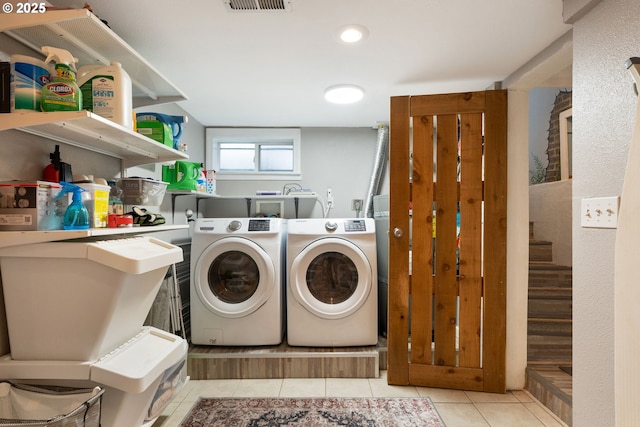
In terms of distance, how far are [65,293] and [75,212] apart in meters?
0.30

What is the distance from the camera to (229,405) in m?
1.95

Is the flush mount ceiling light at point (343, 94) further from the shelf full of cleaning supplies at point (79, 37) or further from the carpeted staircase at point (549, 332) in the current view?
the carpeted staircase at point (549, 332)

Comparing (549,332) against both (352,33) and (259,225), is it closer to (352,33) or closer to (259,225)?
(259,225)

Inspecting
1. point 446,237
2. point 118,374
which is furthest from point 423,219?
point 118,374

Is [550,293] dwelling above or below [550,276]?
below

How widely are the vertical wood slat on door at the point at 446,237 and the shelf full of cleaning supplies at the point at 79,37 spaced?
1698 mm

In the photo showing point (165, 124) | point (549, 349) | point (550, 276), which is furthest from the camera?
point (550, 276)

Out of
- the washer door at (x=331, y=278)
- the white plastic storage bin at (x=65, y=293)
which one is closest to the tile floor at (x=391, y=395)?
the washer door at (x=331, y=278)

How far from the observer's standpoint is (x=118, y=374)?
1.17 meters

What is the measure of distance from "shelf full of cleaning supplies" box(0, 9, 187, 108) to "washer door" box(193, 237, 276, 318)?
1.18 meters

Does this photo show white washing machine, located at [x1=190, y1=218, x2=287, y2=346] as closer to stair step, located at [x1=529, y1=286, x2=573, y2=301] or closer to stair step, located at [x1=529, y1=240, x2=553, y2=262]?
stair step, located at [x1=529, y1=286, x2=573, y2=301]

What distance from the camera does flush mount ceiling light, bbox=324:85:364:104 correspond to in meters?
2.29

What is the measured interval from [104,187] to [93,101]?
339 millimetres

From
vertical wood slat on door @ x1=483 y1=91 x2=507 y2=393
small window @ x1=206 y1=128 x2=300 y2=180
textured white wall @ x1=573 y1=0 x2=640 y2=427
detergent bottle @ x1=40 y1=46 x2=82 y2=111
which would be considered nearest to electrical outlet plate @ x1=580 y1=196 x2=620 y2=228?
textured white wall @ x1=573 y1=0 x2=640 y2=427
